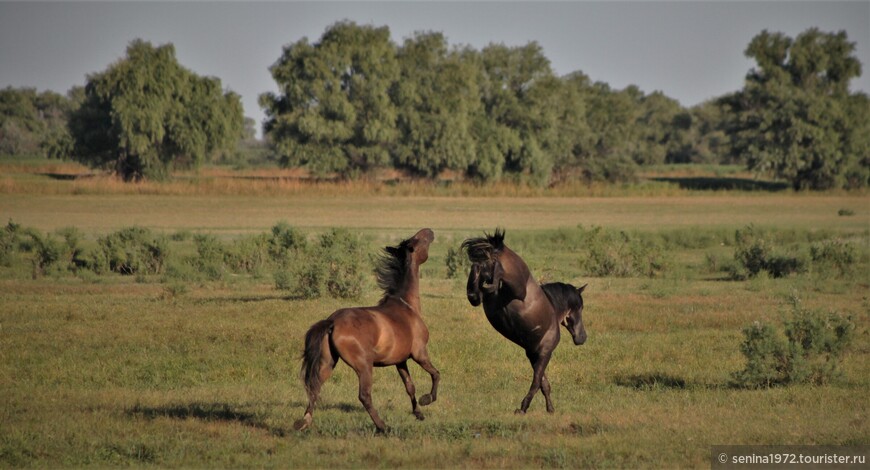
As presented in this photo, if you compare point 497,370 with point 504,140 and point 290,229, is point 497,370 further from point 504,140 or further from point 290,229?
point 504,140

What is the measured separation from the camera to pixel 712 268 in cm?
2931

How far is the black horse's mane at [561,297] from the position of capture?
10883 mm

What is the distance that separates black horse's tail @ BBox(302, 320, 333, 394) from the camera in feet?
30.5

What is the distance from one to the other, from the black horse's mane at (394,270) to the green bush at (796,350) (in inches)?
202

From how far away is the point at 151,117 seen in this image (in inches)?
2675

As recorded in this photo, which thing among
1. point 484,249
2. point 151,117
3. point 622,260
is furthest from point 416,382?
point 151,117

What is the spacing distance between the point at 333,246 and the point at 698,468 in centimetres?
1557

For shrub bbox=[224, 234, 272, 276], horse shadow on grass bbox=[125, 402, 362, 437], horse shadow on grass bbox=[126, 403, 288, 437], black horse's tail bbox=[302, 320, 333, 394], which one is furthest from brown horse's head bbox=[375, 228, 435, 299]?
shrub bbox=[224, 234, 272, 276]

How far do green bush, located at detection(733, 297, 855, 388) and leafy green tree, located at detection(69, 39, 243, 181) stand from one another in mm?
58994

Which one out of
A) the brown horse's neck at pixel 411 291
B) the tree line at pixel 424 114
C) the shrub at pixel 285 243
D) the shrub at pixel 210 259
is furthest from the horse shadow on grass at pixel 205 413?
the tree line at pixel 424 114

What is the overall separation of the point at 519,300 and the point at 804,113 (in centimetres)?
7450

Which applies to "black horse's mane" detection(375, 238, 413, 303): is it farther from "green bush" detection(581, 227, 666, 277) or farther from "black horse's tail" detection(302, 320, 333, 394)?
"green bush" detection(581, 227, 666, 277)

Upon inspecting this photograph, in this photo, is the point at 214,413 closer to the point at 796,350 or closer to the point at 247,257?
the point at 796,350

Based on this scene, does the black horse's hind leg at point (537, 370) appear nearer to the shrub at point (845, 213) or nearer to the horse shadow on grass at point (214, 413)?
the horse shadow on grass at point (214, 413)
